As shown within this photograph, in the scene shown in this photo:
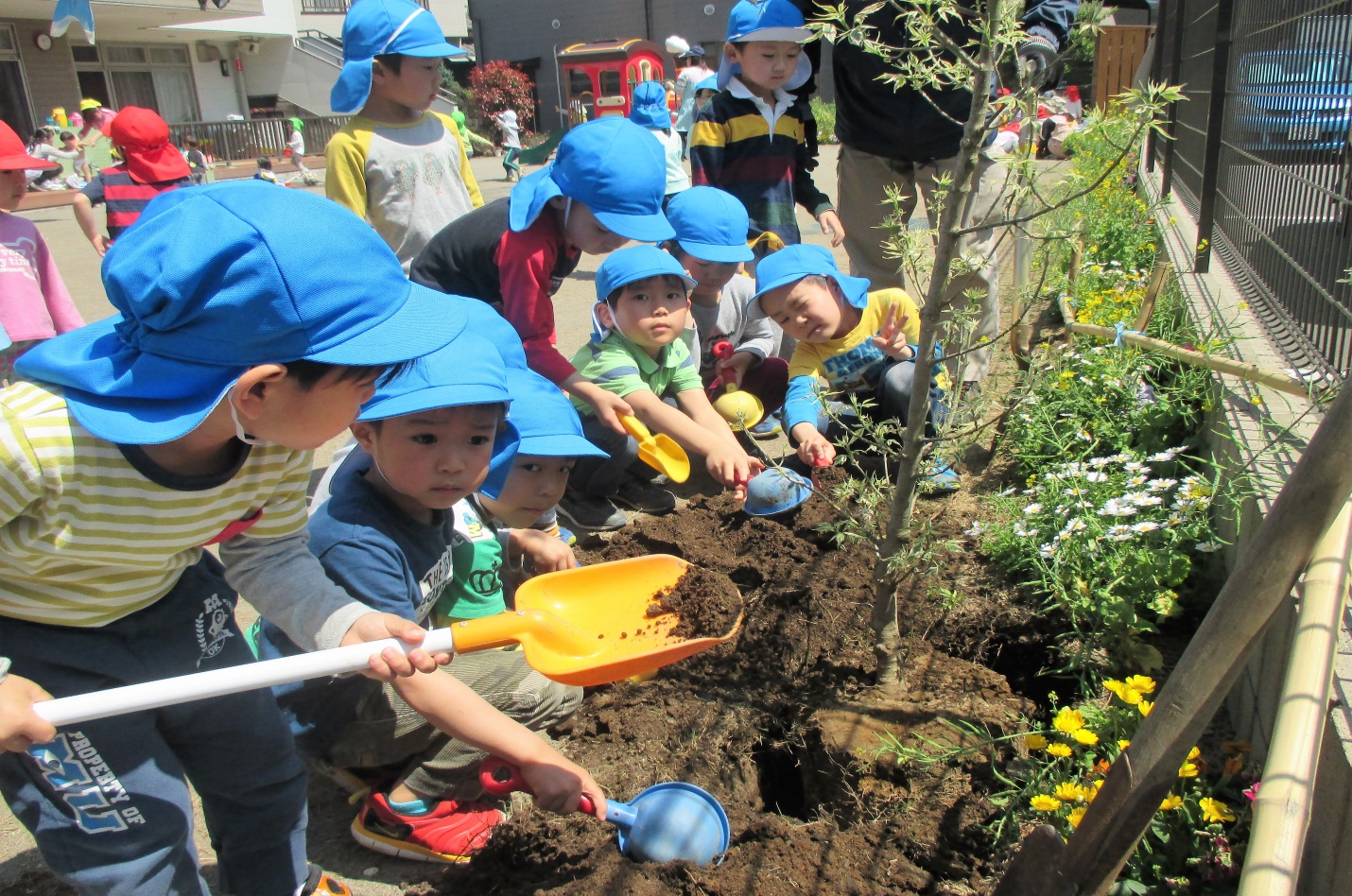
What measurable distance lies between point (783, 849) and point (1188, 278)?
131 inches

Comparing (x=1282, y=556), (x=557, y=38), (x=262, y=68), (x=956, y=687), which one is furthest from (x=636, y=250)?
(x=557, y=38)

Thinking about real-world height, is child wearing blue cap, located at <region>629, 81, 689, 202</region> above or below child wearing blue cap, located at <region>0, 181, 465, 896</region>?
above

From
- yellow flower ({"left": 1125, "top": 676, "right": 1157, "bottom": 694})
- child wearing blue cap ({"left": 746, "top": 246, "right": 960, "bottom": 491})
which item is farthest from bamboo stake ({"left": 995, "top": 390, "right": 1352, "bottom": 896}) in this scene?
child wearing blue cap ({"left": 746, "top": 246, "right": 960, "bottom": 491})

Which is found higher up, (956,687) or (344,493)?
(344,493)

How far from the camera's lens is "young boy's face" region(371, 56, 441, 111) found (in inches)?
131

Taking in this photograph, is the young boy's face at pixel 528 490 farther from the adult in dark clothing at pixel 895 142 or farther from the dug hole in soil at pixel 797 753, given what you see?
the adult in dark clothing at pixel 895 142

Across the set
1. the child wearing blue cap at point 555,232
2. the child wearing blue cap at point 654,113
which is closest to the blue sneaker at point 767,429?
the child wearing blue cap at point 555,232

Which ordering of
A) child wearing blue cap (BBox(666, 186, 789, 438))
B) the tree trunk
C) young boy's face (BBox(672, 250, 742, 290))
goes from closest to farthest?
the tree trunk
child wearing blue cap (BBox(666, 186, 789, 438))
young boy's face (BBox(672, 250, 742, 290))

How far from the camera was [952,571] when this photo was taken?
2.67m

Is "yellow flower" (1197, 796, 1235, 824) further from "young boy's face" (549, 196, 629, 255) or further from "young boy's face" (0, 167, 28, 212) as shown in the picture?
"young boy's face" (0, 167, 28, 212)


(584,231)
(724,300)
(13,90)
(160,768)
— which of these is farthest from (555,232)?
(13,90)

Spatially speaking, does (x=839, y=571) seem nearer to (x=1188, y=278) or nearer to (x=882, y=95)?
(x=882, y=95)

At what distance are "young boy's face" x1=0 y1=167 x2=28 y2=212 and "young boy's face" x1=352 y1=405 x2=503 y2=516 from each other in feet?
8.64

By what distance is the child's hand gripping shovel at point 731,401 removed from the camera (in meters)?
3.96
